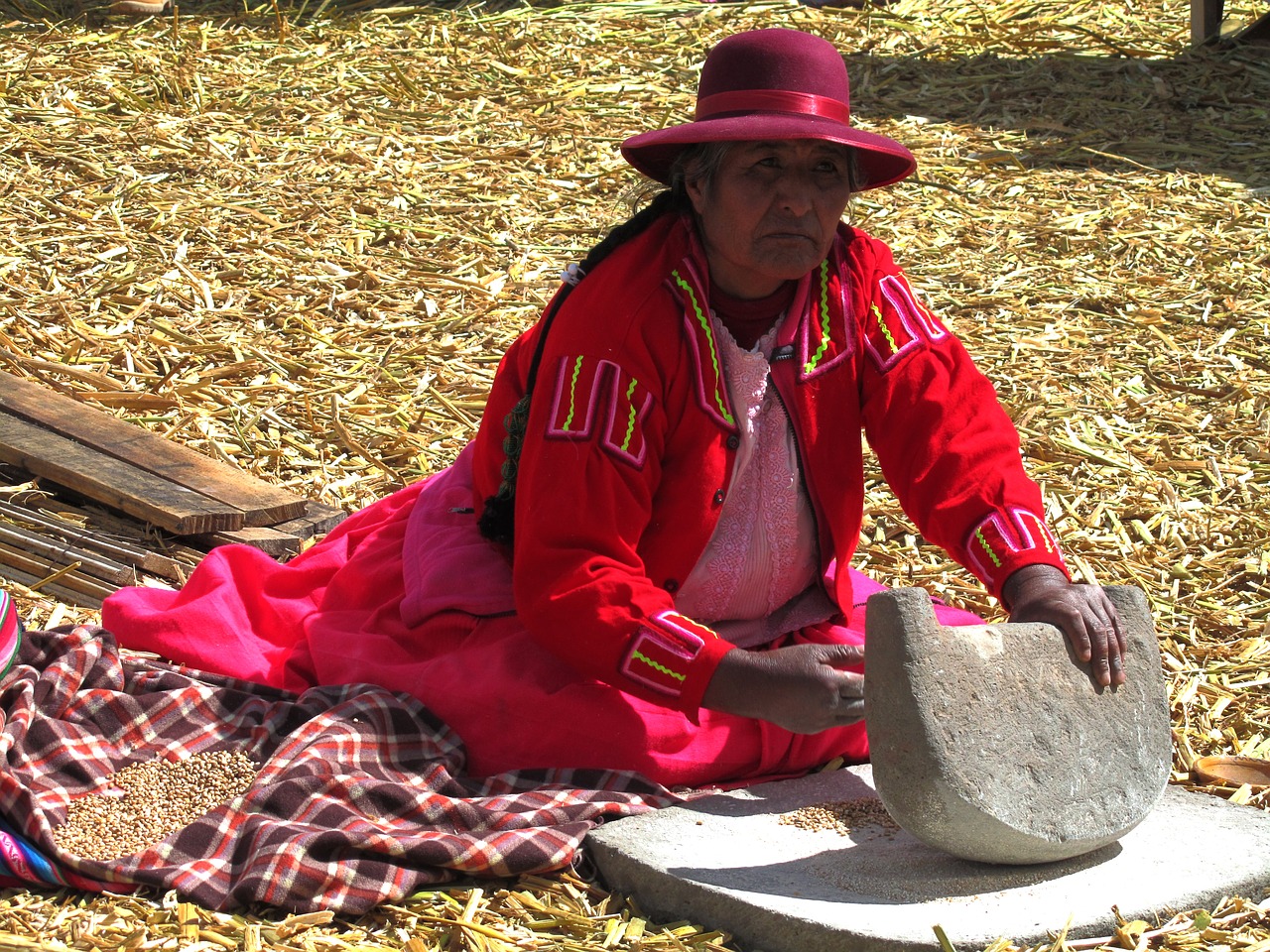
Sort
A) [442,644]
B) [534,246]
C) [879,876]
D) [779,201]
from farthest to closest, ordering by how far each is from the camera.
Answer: [534,246] → [442,644] → [779,201] → [879,876]

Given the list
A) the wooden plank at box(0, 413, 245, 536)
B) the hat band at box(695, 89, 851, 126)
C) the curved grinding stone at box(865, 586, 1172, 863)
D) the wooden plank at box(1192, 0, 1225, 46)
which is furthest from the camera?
the wooden plank at box(1192, 0, 1225, 46)

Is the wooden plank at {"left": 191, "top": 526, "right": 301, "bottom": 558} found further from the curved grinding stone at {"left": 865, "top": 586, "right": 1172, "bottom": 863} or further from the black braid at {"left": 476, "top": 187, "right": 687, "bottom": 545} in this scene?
the curved grinding stone at {"left": 865, "top": 586, "right": 1172, "bottom": 863}

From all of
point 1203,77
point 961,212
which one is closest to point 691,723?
point 961,212

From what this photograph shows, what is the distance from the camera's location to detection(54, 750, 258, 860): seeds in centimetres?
307

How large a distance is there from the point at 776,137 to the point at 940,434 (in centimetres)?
73

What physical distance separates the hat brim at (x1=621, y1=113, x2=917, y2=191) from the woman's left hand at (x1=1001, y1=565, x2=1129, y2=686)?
0.89 m

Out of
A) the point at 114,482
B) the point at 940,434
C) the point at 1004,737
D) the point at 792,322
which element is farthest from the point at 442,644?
the point at 114,482

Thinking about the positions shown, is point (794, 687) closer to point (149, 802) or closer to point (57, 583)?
point (149, 802)

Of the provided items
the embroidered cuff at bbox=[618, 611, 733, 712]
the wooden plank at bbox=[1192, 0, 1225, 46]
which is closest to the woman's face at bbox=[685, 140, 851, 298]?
the embroidered cuff at bbox=[618, 611, 733, 712]

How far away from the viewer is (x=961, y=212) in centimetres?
703

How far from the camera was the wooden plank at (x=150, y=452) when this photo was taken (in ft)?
15.2

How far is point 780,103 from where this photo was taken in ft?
10.4

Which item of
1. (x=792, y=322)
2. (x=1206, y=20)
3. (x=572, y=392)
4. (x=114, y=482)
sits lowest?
(x=114, y=482)

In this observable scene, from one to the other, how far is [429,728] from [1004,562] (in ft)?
3.98
